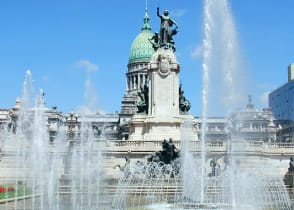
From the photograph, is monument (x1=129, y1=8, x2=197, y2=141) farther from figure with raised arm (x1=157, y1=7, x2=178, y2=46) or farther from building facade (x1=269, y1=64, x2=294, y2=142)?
building facade (x1=269, y1=64, x2=294, y2=142)

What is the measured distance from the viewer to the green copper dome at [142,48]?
349ft

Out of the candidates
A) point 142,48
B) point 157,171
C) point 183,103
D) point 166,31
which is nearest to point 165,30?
point 166,31

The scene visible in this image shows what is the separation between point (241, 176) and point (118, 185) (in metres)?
8.87

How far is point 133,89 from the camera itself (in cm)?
11025

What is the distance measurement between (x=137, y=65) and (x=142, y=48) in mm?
3625

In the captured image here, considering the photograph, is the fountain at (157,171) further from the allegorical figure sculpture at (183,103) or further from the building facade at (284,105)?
the building facade at (284,105)

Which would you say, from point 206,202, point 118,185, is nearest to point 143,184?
point 118,185

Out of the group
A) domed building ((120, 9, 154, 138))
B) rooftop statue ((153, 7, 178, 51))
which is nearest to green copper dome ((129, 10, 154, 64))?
domed building ((120, 9, 154, 138))

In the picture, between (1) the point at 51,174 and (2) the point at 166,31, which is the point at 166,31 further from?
(1) the point at 51,174

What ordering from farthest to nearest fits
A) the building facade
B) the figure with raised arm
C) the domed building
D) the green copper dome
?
the green copper dome < the domed building < the building facade < the figure with raised arm

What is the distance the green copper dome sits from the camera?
106 metres

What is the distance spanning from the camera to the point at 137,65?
107875mm

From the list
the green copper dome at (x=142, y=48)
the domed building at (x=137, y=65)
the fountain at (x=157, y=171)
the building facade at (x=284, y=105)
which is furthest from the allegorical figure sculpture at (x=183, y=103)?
the green copper dome at (x=142, y=48)

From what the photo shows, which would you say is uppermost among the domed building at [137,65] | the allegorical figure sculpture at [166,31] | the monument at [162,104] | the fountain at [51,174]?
the domed building at [137,65]
